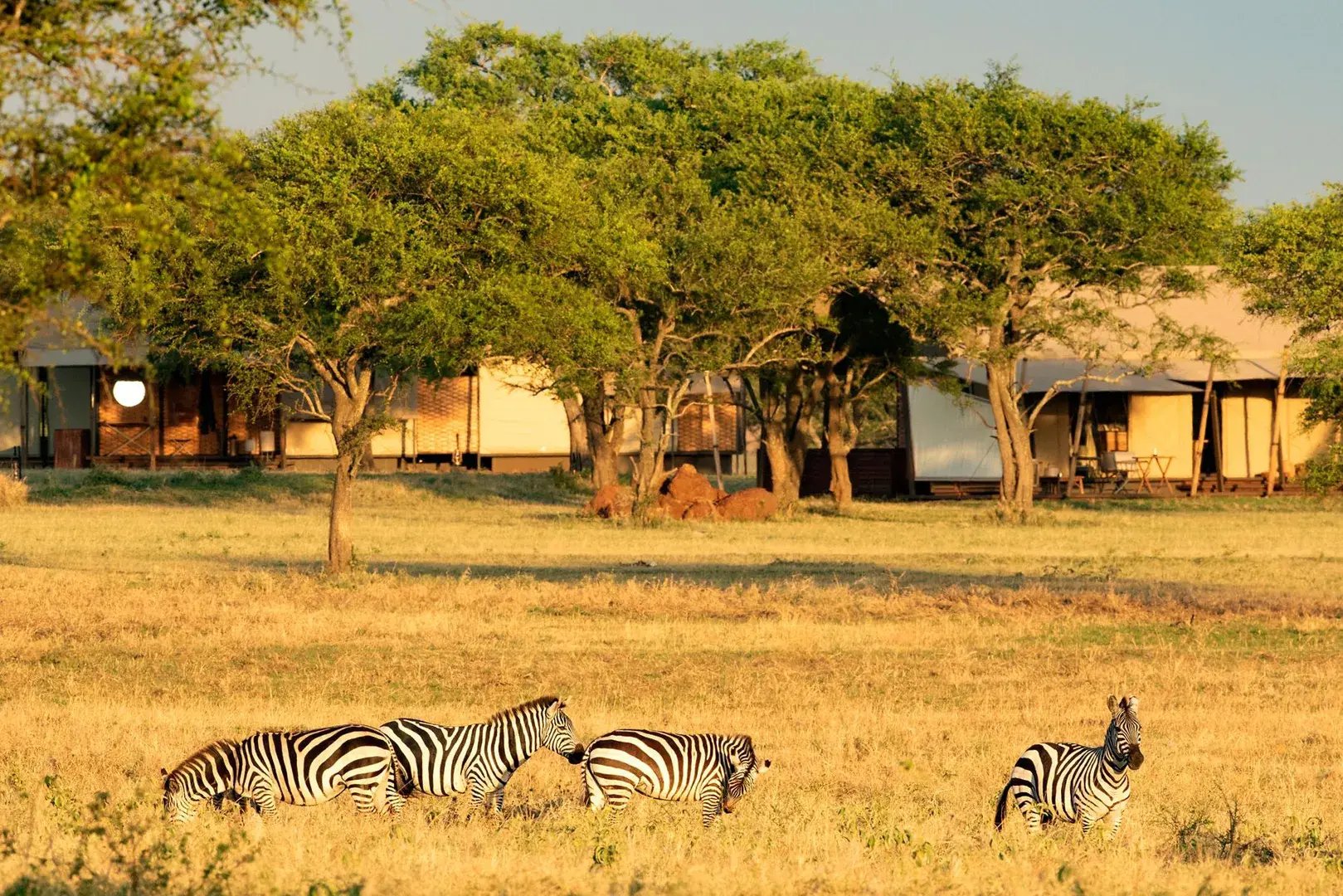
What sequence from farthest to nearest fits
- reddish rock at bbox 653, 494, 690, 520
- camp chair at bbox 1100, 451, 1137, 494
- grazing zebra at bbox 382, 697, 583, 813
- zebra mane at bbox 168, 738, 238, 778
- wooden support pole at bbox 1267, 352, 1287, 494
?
camp chair at bbox 1100, 451, 1137, 494
wooden support pole at bbox 1267, 352, 1287, 494
reddish rock at bbox 653, 494, 690, 520
grazing zebra at bbox 382, 697, 583, 813
zebra mane at bbox 168, 738, 238, 778

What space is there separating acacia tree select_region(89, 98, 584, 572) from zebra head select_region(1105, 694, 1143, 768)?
17.3 meters

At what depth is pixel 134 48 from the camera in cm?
1098

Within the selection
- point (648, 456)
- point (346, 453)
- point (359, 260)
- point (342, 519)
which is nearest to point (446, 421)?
point (648, 456)

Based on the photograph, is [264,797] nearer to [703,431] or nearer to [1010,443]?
[1010,443]

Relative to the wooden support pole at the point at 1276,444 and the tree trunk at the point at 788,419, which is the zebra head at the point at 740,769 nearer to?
the tree trunk at the point at 788,419

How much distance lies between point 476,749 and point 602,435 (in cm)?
3905

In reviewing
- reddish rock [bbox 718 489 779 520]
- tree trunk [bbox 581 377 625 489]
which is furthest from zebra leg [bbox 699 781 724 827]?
tree trunk [bbox 581 377 625 489]

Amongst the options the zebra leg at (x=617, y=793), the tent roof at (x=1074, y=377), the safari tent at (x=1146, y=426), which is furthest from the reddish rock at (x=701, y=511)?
the zebra leg at (x=617, y=793)

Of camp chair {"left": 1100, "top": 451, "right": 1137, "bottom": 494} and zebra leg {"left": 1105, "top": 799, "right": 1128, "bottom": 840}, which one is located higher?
camp chair {"left": 1100, "top": 451, "right": 1137, "bottom": 494}

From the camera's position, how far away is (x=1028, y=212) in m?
44.0

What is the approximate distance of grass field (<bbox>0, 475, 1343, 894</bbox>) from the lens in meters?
9.12

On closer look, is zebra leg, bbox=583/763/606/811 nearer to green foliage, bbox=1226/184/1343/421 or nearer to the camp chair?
green foliage, bbox=1226/184/1343/421

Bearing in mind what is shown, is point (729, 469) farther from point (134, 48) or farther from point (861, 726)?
point (134, 48)

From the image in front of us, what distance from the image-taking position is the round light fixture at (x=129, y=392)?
5550 cm
